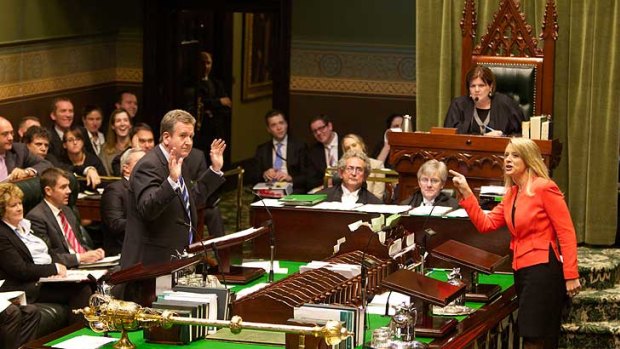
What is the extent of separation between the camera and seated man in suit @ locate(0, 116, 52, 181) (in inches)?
360

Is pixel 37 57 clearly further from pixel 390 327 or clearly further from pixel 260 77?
pixel 390 327

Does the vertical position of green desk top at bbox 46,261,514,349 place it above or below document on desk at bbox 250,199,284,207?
below

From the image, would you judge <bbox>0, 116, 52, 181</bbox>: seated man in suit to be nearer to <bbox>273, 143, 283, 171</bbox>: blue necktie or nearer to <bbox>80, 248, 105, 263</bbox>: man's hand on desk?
<bbox>80, 248, 105, 263</bbox>: man's hand on desk

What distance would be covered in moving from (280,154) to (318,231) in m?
3.52

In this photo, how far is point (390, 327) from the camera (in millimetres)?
5652

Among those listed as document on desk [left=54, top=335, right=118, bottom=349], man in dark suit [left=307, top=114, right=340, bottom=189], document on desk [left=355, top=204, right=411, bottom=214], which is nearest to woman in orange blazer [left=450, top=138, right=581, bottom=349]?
document on desk [left=355, top=204, right=411, bottom=214]

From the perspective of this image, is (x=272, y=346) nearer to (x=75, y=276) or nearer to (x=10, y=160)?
(x=75, y=276)

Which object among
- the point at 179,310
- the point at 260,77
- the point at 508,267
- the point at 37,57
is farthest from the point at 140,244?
the point at 260,77

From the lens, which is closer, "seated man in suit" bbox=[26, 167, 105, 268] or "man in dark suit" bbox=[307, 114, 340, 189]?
"seated man in suit" bbox=[26, 167, 105, 268]

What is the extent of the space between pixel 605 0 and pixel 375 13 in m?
4.04

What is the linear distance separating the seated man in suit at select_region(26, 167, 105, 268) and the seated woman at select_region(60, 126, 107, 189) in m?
1.89

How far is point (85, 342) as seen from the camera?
562 cm

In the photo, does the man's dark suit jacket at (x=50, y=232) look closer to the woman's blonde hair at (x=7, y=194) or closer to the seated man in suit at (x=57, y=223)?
the seated man in suit at (x=57, y=223)

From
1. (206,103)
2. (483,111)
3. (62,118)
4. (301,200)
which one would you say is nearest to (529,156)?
(301,200)
